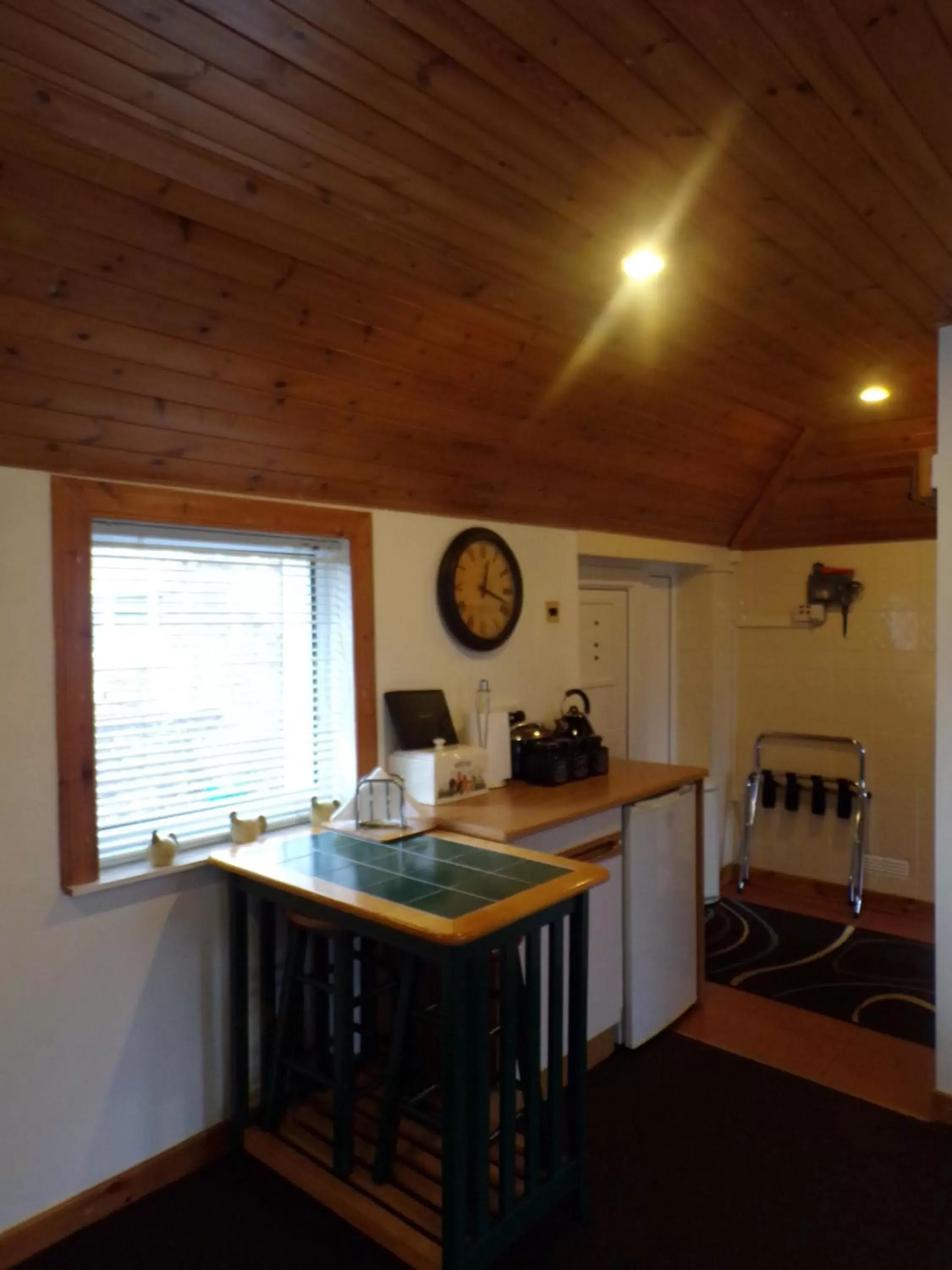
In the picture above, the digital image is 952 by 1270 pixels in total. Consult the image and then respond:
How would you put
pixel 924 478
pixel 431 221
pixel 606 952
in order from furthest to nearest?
1. pixel 924 478
2. pixel 606 952
3. pixel 431 221

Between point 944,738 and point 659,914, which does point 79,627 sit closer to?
point 659,914

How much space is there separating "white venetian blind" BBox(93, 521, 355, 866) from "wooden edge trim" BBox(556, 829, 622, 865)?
0.73 meters

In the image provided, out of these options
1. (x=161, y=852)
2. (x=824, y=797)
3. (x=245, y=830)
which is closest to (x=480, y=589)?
(x=245, y=830)

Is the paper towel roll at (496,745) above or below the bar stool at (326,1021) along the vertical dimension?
above

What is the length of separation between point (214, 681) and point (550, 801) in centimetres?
111

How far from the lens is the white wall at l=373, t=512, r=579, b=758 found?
9.37 ft

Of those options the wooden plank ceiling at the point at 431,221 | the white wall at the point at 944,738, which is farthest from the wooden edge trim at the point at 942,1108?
the wooden plank ceiling at the point at 431,221

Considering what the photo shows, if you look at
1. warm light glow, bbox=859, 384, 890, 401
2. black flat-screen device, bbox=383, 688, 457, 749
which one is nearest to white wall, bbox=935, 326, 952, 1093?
warm light glow, bbox=859, 384, 890, 401

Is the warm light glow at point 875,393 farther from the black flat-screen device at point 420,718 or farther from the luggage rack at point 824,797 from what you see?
the black flat-screen device at point 420,718

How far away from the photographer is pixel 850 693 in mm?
4441

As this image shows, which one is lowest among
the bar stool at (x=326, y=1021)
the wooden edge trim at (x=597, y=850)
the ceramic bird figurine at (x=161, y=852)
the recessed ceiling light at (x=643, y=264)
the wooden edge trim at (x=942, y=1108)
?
the wooden edge trim at (x=942, y=1108)

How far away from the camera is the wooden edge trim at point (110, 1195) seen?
1.98 metres

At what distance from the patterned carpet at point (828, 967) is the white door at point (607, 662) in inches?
39.4

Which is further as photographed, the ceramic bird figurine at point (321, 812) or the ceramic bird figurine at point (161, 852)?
the ceramic bird figurine at point (321, 812)
